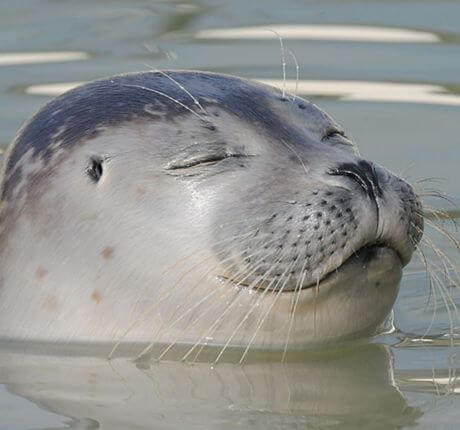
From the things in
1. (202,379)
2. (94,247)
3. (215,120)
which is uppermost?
(215,120)

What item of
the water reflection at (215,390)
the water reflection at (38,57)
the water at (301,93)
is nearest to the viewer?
the water reflection at (215,390)

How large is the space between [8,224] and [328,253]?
3.80 ft

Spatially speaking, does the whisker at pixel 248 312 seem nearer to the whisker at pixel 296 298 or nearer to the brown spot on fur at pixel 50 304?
the whisker at pixel 296 298

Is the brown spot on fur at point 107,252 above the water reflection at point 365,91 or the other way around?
above

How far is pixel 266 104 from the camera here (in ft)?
20.5

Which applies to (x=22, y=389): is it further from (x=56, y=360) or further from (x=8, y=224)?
(x=8, y=224)

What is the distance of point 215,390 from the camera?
224 inches

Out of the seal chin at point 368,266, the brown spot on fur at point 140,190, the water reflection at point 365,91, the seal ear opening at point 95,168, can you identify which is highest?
the seal ear opening at point 95,168

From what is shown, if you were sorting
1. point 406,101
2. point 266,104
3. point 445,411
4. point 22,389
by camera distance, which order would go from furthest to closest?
point 406,101, point 266,104, point 22,389, point 445,411

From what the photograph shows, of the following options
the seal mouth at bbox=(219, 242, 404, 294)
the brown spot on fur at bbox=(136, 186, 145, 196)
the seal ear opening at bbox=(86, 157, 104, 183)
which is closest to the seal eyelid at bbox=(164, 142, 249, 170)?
the brown spot on fur at bbox=(136, 186, 145, 196)

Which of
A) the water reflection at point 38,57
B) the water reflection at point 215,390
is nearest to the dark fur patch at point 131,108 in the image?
the water reflection at point 215,390

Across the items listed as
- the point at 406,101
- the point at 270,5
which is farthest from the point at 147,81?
the point at 270,5

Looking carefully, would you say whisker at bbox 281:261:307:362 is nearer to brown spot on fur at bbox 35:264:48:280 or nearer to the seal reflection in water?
the seal reflection in water

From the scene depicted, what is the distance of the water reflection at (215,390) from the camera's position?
211 inches
